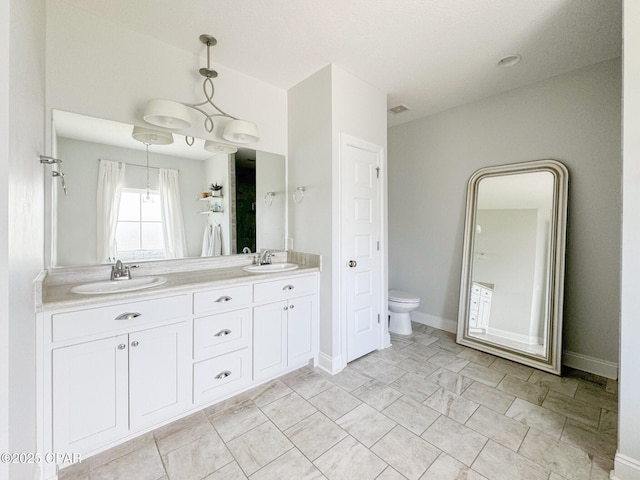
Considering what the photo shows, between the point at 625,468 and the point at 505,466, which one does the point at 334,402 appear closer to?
→ the point at 505,466

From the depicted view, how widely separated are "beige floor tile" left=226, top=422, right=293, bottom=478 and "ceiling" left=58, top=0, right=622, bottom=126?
2.64 metres

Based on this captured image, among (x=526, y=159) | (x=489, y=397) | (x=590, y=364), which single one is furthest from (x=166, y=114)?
(x=590, y=364)

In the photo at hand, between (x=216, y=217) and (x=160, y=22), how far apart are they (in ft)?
4.60

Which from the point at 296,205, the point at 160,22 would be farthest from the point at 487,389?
the point at 160,22

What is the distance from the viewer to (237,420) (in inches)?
71.4

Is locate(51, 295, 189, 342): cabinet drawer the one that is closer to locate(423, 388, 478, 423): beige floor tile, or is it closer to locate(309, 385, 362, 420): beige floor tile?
locate(309, 385, 362, 420): beige floor tile

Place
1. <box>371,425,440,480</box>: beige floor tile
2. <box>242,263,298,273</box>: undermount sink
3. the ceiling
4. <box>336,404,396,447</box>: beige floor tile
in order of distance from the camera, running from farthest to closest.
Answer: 1. <box>242,263,298,273</box>: undermount sink
2. the ceiling
3. <box>336,404,396,447</box>: beige floor tile
4. <box>371,425,440,480</box>: beige floor tile

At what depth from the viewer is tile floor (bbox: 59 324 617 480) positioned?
144cm

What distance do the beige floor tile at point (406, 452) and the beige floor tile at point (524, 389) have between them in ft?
3.18

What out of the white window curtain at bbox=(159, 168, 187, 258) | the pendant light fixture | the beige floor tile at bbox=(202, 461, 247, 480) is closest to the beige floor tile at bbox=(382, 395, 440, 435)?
the beige floor tile at bbox=(202, 461, 247, 480)

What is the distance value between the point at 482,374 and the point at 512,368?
0.34 m

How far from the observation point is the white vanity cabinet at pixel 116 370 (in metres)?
1.39

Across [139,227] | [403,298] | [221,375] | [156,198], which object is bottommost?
[221,375]

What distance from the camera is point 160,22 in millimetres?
1911
